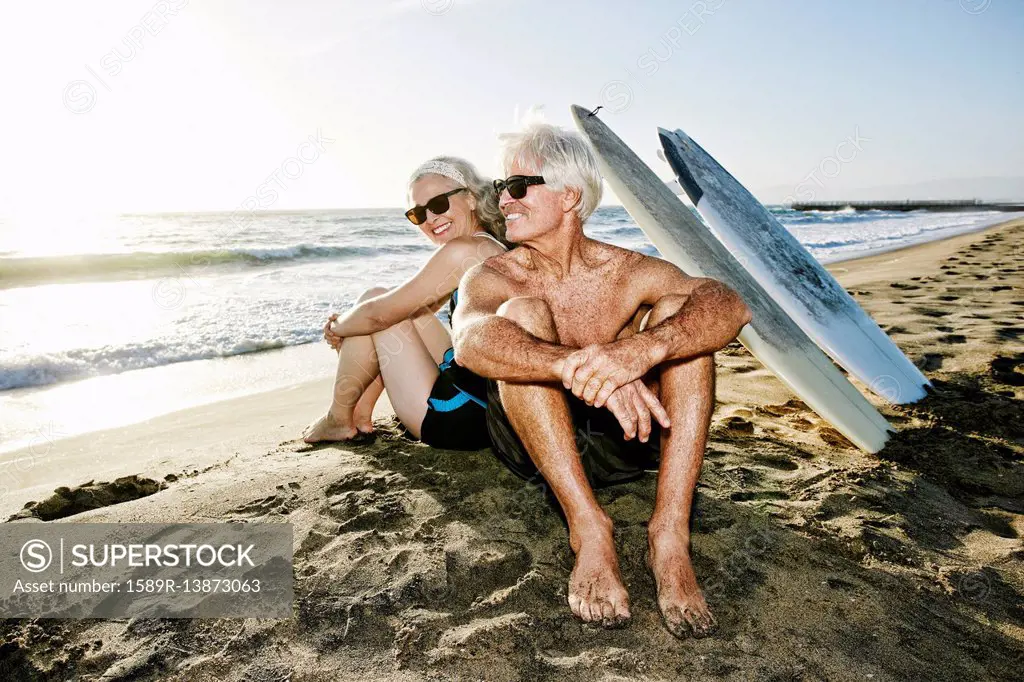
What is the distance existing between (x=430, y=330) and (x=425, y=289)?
441 mm

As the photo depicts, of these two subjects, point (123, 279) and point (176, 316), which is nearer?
point (176, 316)

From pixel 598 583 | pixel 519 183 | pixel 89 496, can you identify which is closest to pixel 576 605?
pixel 598 583

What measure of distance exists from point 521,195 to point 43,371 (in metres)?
4.64

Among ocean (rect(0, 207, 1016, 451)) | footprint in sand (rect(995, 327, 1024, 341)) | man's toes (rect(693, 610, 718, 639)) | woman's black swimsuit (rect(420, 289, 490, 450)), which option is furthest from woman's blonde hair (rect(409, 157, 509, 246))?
footprint in sand (rect(995, 327, 1024, 341))

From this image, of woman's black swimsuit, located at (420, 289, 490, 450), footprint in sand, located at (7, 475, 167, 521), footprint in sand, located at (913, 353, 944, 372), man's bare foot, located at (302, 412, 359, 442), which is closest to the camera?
footprint in sand, located at (7, 475, 167, 521)

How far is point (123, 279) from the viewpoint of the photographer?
35.8 feet

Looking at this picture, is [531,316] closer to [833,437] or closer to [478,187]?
[478,187]

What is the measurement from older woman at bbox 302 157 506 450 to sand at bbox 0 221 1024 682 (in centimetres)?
23

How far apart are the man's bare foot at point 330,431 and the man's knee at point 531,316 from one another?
1.55 metres

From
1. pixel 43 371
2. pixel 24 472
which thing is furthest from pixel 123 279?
pixel 24 472

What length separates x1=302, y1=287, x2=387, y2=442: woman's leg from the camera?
2867 millimetres

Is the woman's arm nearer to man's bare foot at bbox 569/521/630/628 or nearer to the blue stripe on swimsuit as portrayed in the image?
the blue stripe on swimsuit

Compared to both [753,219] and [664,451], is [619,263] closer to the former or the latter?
[664,451]

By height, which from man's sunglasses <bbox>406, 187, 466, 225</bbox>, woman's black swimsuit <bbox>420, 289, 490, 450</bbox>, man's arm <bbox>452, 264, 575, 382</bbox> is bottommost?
woman's black swimsuit <bbox>420, 289, 490, 450</bbox>
